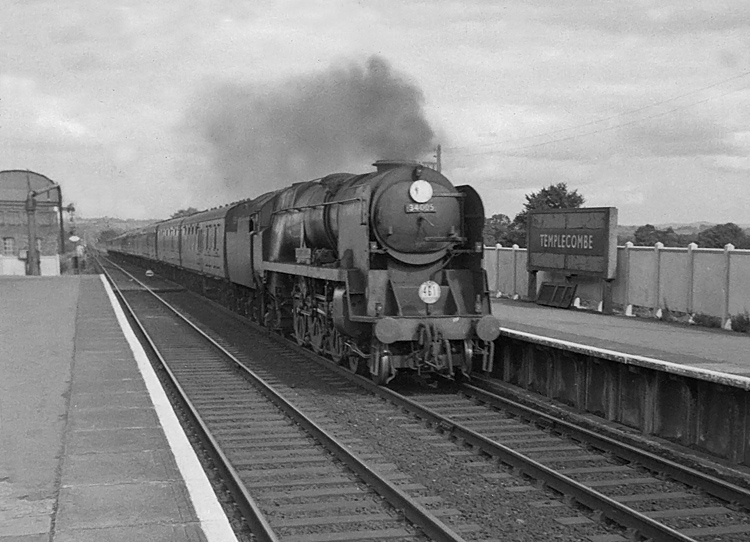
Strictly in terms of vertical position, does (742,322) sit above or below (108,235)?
below

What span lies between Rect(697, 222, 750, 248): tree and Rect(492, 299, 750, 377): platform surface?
2149 cm

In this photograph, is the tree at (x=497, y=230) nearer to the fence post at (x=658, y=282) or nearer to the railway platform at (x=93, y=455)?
the fence post at (x=658, y=282)

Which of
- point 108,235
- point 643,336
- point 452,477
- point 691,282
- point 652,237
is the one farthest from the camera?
point 108,235

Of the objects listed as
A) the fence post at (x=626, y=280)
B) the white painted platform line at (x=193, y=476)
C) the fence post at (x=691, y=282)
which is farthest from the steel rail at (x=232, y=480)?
the fence post at (x=626, y=280)

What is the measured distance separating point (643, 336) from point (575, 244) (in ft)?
18.7

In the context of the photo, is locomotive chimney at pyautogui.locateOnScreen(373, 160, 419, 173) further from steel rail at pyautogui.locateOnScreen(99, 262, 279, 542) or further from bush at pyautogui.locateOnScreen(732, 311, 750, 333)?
bush at pyautogui.locateOnScreen(732, 311, 750, 333)

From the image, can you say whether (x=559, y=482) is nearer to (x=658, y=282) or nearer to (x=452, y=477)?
(x=452, y=477)

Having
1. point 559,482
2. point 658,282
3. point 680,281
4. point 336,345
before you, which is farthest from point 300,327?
point 559,482

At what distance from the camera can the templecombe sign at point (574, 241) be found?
55.1 feet

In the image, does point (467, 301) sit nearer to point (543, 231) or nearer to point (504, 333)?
point (504, 333)

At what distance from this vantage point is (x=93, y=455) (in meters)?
6.80

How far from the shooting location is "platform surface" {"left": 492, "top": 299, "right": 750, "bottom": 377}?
9.43m

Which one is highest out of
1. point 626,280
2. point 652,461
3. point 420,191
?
point 420,191

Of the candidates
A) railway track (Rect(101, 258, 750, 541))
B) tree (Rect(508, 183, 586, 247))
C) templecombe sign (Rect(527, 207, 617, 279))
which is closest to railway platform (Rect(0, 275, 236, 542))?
railway track (Rect(101, 258, 750, 541))
